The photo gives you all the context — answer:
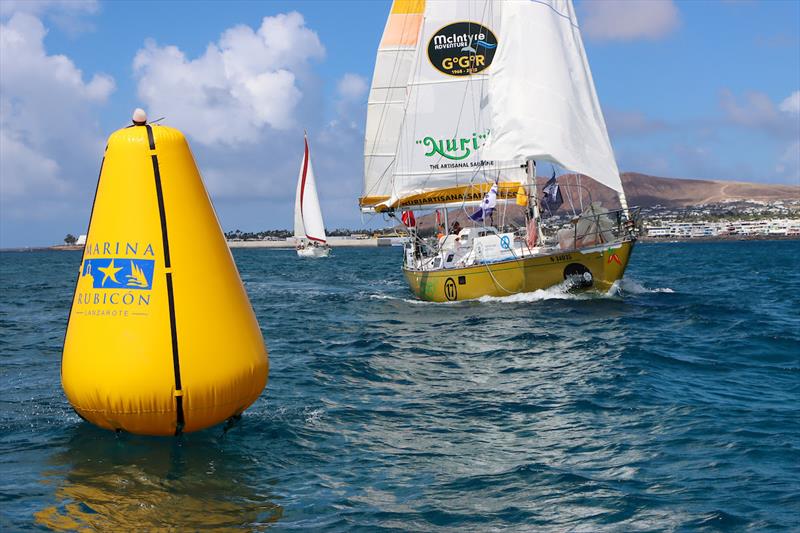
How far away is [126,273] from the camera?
827 centimetres

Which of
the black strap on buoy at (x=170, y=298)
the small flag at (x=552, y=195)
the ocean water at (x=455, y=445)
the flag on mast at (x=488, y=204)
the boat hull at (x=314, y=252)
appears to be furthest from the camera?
the boat hull at (x=314, y=252)

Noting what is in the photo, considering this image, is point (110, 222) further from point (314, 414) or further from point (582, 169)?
point (582, 169)

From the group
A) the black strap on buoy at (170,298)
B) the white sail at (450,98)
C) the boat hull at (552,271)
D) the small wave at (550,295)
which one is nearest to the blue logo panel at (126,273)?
the black strap on buoy at (170,298)

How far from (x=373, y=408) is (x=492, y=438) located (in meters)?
2.24

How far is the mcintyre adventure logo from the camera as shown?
29.3m

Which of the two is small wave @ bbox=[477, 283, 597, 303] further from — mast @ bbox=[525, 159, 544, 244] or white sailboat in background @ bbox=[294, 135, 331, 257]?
white sailboat in background @ bbox=[294, 135, 331, 257]

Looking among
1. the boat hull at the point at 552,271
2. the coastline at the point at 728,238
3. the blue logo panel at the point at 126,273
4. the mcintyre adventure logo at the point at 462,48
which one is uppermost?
the mcintyre adventure logo at the point at 462,48

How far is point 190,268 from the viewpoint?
8.39 metres

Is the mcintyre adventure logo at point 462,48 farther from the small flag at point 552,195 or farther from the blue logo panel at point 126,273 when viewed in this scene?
the blue logo panel at point 126,273

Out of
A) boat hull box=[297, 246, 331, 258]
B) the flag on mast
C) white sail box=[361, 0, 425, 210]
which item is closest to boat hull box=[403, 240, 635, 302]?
the flag on mast

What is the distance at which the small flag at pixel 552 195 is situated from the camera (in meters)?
26.0

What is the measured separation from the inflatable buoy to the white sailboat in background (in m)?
75.6

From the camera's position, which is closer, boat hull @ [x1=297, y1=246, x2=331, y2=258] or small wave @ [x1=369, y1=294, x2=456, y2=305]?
small wave @ [x1=369, y1=294, x2=456, y2=305]

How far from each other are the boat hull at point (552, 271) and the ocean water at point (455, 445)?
241 inches
